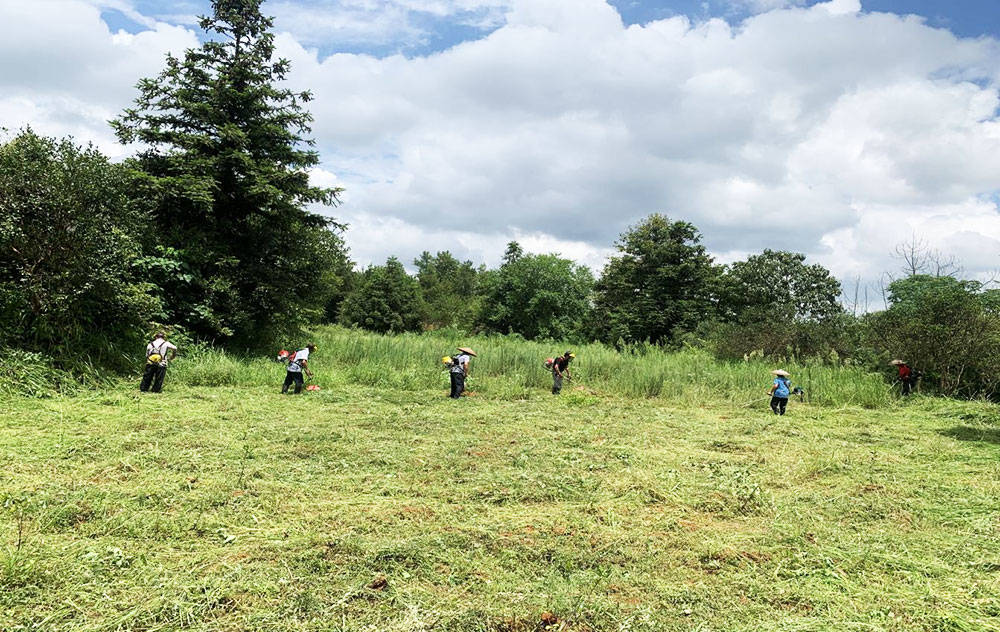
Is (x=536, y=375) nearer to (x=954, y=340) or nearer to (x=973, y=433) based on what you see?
(x=973, y=433)

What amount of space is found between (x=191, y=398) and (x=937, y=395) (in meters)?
16.4

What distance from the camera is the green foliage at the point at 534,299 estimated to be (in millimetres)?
35812

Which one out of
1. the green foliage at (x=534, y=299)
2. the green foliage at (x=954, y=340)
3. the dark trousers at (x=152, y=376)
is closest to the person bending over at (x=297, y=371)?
the dark trousers at (x=152, y=376)

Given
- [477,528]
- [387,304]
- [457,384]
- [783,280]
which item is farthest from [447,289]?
[477,528]

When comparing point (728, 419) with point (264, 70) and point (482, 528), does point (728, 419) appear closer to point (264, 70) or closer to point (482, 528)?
point (482, 528)

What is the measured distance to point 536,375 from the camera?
544 inches

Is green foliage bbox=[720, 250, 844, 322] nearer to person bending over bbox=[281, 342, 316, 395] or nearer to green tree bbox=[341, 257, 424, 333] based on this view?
green tree bbox=[341, 257, 424, 333]

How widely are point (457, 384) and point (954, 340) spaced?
39.0 feet

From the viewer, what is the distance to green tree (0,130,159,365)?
9.85m

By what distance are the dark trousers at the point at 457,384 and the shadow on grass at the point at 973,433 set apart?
8182 mm

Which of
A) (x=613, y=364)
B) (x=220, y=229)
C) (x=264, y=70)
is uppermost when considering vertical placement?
(x=264, y=70)

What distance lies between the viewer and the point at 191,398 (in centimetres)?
969

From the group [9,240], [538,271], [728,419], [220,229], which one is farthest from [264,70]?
[538,271]

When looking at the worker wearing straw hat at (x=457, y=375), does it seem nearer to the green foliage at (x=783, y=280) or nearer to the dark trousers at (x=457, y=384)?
the dark trousers at (x=457, y=384)
